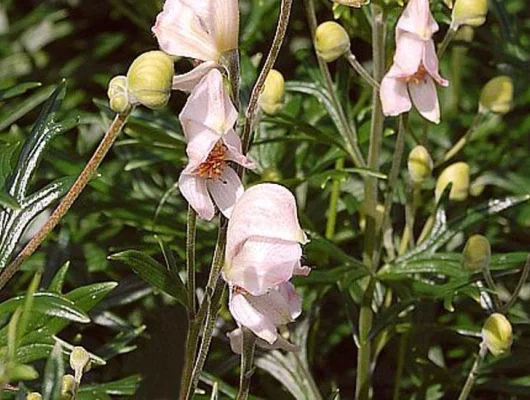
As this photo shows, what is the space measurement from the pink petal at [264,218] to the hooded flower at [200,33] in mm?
123

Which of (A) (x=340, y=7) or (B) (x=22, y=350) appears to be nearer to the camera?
(B) (x=22, y=350)

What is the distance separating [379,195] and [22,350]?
57 centimetres

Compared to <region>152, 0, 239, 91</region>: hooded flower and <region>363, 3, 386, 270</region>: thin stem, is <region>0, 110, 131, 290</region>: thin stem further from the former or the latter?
<region>363, 3, 386, 270</region>: thin stem

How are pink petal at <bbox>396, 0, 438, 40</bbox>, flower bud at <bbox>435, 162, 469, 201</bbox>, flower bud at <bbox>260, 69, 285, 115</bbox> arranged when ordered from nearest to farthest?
pink petal at <bbox>396, 0, 438, 40</bbox> → flower bud at <bbox>260, 69, 285, 115</bbox> → flower bud at <bbox>435, 162, 469, 201</bbox>

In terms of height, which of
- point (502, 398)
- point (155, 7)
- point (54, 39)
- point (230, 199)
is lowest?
point (502, 398)

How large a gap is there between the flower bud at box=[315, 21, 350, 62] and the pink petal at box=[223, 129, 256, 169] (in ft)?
1.01

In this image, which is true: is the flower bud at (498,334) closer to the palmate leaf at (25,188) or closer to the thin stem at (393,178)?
the thin stem at (393,178)

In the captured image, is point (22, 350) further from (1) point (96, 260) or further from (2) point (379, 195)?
(2) point (379, 195)

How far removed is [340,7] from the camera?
4.29 feet

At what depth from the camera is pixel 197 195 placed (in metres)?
1.01

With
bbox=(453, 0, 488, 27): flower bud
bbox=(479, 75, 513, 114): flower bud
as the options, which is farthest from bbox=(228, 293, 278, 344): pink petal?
bbox=(479, 75, 513, 114): flower bud

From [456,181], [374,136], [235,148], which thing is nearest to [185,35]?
[235,148]

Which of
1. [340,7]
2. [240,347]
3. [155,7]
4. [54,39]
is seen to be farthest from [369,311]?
[54,39]

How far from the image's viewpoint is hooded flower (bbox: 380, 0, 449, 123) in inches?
46.8
